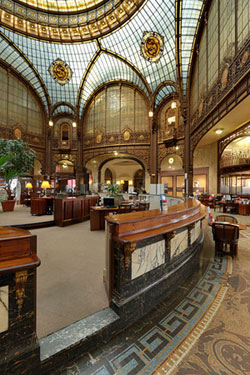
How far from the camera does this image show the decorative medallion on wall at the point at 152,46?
10.8 metres

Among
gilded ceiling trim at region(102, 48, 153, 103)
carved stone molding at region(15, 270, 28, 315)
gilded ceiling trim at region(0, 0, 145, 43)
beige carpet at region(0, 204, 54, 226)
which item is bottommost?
beige carpet at region(0, 204, 54, 226)

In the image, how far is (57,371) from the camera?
1251 millimetres

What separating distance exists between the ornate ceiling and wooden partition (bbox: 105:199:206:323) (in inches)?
Answer: 457

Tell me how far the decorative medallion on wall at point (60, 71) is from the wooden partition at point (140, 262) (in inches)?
691

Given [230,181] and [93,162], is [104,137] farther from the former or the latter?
[230,181]

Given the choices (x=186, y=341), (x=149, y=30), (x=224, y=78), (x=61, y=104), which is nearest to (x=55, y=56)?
(x=61, y=104)

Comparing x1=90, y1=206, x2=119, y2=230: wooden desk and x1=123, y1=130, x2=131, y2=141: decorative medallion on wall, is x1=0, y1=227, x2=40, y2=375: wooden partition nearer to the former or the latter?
x1=90, y1=206, x2=119, y2=230: wooden desk

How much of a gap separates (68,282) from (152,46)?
14.7 meters

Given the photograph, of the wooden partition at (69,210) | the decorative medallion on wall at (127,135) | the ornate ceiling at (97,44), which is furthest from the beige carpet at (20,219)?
the ornate ceiling at (97,44)

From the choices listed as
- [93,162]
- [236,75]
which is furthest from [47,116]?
[236,75]

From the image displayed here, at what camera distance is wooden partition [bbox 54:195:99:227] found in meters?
5.74

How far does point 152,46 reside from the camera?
11281 millimetres

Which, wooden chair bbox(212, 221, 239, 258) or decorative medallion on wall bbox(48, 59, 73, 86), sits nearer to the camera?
wooden chair bbox(212, 221, 239, 258)

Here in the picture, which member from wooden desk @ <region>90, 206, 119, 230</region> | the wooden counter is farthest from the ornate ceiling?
the wooden counter
